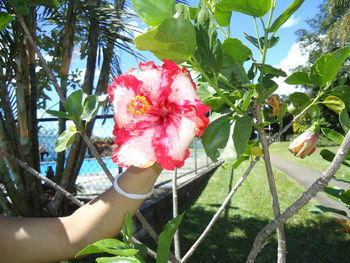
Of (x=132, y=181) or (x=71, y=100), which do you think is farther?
(x=71, y=100)

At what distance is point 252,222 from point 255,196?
53.9 inches

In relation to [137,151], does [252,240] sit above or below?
below

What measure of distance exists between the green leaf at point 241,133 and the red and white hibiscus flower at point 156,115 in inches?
5.1

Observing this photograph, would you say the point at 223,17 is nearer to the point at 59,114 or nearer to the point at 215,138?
the point at 215,138

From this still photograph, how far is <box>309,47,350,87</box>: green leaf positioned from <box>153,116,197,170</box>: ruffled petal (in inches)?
14.5

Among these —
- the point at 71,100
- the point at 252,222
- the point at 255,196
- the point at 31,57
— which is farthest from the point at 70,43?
the point at 255,196

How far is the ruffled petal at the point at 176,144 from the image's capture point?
1.53 ft

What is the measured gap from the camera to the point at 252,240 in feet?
10.6

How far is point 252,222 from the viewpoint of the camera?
377 cm

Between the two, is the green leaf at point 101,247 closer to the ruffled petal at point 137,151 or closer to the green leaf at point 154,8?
the ruffled petal at point 137,151

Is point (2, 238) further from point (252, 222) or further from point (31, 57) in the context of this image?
point (252, 222)

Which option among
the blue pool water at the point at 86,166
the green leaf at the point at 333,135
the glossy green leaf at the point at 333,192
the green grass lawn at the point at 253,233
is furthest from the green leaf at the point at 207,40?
the blue pool water at the point at 86,166

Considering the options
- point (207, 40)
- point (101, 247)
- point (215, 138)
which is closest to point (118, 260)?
point (101, 247)

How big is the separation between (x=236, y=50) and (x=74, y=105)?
45 centimetres
